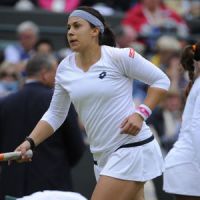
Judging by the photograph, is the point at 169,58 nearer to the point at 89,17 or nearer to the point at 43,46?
the point at 43,46

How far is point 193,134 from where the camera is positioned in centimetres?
661

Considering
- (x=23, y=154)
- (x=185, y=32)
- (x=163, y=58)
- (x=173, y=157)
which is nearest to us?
(x=23, y=154)

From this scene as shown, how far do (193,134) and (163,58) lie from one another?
6379 millimetres

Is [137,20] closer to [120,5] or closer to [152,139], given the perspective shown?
[120,5]

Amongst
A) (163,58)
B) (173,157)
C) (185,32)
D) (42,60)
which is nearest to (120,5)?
(185,32)

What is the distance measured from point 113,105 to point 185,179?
930 mm

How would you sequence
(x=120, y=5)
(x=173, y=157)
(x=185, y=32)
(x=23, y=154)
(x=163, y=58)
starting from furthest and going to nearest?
(x=120, y=5), (x=185, y=32), (x=163, y=58), (x=173, y=157), (x=23, y=154)

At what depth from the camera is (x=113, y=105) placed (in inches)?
258

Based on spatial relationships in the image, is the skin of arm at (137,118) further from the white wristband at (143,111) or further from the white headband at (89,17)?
the white headband at (89,17)

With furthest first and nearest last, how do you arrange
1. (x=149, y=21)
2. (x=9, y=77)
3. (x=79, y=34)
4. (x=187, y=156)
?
(x=149, y=21)
(x=9, y=77)
(x=187, y=156)
(x=79, y=34)

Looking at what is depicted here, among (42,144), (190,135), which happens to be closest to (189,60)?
(190,135)

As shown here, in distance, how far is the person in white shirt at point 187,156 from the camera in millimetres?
6906

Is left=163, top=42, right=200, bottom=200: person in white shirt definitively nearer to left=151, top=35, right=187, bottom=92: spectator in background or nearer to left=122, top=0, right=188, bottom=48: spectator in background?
left=151, top=35, right=187, bottom=92: spectator in background

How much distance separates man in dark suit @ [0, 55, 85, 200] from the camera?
321 inches
